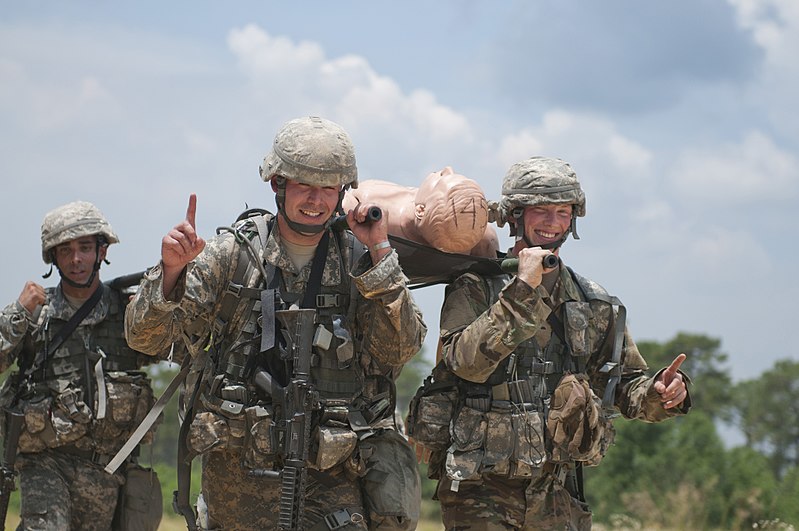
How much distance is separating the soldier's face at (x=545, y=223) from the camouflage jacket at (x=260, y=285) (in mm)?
1044

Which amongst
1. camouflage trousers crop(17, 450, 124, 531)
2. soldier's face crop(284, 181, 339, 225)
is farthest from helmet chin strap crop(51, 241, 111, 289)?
Result: soldier's face crop(284, 181, 339, 225)

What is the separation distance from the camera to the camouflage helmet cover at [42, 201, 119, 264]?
8.59 m

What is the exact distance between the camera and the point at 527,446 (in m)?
6.21

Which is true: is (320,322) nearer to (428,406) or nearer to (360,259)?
(360,259)

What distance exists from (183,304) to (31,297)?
319 cm

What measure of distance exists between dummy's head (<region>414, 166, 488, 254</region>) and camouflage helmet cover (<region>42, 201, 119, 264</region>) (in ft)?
10.7

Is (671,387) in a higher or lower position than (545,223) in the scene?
lower

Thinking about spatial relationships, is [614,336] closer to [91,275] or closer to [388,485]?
[388,485]

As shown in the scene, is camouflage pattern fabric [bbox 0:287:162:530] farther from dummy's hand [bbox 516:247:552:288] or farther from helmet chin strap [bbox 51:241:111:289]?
dummy's hand [bbox 516:247:552:288]

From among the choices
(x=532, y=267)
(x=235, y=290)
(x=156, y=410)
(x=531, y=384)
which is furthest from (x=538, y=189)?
(x=156, y=410)

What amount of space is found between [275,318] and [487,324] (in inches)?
43.0

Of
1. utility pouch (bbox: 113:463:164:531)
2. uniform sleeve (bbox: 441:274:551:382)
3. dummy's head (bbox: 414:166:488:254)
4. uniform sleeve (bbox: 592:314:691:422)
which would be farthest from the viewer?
utility pouch (bbox: 113:463:164:531)

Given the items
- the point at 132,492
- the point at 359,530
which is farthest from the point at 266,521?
the point at 132,492

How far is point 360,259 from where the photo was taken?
19.2ft
